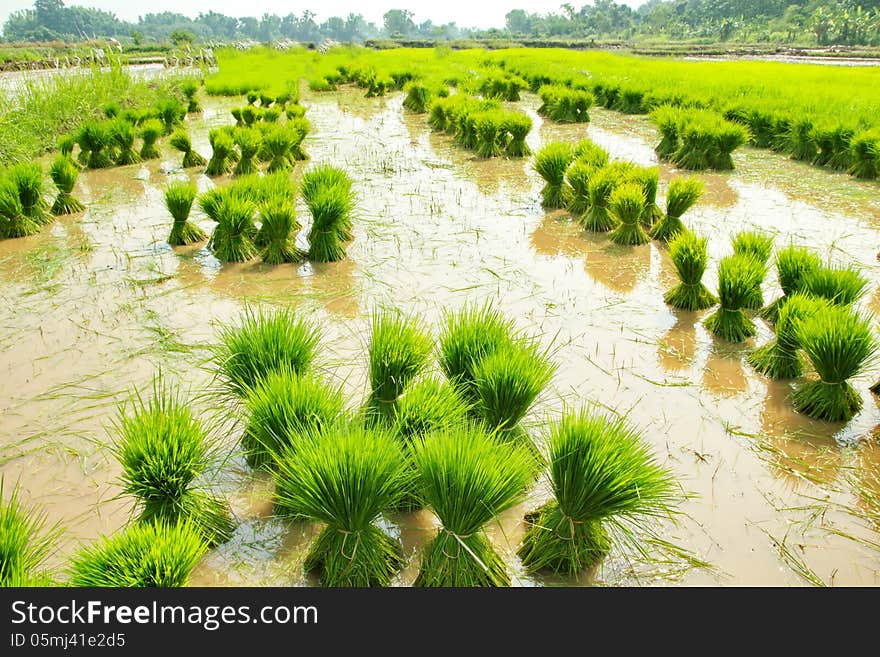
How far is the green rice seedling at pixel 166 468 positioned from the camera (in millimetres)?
2709

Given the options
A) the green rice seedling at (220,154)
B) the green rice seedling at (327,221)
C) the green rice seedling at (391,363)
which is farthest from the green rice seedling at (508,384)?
the green rice seedling at (220,154)

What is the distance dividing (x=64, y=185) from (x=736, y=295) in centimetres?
764

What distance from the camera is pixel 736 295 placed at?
4730 mm

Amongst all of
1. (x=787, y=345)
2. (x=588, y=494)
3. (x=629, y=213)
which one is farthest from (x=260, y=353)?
(x=629, y=213)

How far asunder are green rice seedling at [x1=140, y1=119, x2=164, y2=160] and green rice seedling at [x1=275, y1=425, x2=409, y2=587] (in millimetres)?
9720

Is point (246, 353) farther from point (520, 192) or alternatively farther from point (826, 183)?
point (826, 183)

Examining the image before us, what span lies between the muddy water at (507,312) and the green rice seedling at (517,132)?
1.17 m

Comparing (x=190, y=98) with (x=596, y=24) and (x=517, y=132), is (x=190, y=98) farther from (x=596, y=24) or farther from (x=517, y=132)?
(x=596, y=24)

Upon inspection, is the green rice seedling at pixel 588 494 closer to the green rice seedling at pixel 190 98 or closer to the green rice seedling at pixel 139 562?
the green rice seedling at pixel 139 562

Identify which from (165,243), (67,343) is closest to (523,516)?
(67,343)

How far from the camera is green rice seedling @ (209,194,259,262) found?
636 cm

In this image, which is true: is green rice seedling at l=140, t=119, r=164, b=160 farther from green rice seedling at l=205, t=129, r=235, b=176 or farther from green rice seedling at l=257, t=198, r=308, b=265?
green rice seedling at l=257, t=198, r=308, b=265

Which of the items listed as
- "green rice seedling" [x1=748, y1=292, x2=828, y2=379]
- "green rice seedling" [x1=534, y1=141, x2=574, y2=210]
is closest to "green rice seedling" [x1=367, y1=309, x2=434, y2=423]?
"green rice seedling" [x1=748, y1=292, x2=828, y2=379]

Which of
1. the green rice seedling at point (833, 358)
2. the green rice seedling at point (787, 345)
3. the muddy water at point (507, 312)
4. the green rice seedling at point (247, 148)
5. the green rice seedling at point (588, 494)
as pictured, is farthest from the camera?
the green rice seedling at point (247, 148)
